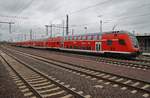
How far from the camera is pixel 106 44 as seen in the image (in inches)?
792

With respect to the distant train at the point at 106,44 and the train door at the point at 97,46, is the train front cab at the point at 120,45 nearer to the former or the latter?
the distant train at the point at 106,44

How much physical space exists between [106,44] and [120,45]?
2243 mm

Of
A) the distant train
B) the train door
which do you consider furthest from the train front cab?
the train door

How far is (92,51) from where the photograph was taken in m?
22.8

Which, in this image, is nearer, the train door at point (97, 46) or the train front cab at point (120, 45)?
the train front cab at point (120, 45)

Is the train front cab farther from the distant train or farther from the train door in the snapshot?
the train door

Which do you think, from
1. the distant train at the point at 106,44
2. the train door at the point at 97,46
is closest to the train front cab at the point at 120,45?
the distant train at the point at 106,44

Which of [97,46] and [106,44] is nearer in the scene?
[106,44]

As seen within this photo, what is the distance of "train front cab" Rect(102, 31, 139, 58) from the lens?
1755 cm

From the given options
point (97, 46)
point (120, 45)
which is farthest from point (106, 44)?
point (120, 45)

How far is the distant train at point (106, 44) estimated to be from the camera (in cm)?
1773

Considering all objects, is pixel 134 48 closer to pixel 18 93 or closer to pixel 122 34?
pixel 122 34

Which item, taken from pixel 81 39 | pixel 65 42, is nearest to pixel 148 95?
pixel 81 39

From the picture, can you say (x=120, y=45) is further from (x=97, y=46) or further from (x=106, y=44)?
(x=97, y=46)
